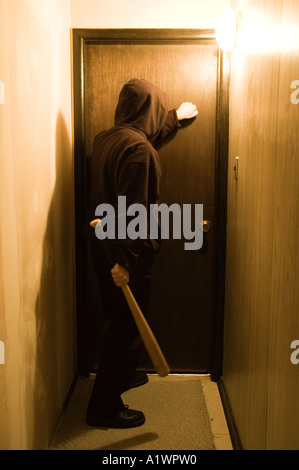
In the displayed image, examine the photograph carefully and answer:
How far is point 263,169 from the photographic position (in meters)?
1.37

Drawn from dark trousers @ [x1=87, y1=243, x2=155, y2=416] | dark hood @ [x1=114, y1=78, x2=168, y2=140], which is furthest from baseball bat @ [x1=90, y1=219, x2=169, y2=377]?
dark hood @ [x1=114, y1=78, x2=168, y2=140]

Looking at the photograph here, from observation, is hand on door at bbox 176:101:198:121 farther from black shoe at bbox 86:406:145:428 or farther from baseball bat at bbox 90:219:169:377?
black shoe at bbox 86:406:145:428

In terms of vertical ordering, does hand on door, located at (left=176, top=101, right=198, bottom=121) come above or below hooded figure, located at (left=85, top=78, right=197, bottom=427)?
above

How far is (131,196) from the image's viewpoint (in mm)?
1735

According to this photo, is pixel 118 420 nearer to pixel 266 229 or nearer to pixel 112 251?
pixel 112 251

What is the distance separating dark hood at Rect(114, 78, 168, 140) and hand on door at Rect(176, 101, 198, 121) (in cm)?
20

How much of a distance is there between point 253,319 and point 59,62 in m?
1.41

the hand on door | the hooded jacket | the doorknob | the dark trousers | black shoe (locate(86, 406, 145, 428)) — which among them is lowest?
black shoe (locate(86, 406, 145, 428))

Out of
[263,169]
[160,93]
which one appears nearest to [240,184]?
[263,169]

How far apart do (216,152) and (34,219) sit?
112 centimetres

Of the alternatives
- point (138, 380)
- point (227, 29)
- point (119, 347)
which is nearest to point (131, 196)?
point (119, 347)

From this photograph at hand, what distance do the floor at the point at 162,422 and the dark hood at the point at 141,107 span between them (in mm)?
1305

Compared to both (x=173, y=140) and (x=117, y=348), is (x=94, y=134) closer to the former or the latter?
(x=173, y=140)

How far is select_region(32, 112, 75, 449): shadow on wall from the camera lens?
1.63m
